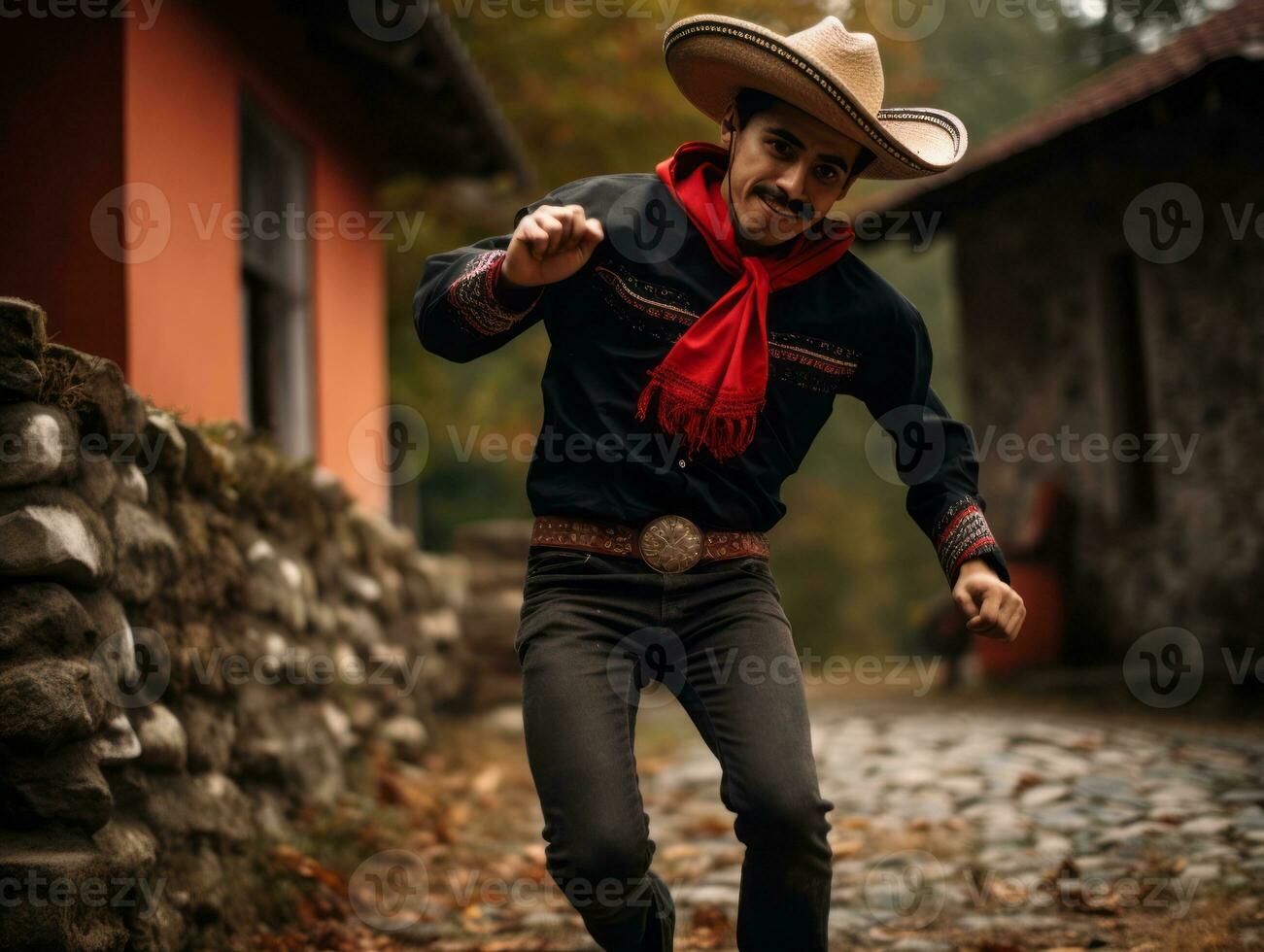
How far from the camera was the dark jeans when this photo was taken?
263cm

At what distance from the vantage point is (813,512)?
2588 centimetres

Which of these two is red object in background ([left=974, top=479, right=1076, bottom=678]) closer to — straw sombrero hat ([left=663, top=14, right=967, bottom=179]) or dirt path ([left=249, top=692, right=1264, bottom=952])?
dirt path ([left=249, top=692, right=1264, bottom=952])

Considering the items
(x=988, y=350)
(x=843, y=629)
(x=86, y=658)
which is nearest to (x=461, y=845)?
(x=86, y=658)

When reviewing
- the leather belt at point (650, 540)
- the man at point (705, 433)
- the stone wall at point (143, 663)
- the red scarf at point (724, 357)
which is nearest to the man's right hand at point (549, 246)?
the man at point (705, 433)

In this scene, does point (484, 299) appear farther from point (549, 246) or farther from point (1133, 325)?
point (1133, 325)

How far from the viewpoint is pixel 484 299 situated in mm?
2781

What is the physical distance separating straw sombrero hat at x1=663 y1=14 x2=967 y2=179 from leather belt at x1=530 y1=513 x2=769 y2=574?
0.95 metres

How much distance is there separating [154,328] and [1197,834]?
431cm

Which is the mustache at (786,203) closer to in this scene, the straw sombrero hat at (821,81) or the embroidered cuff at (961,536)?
the straw sombrero hat at (821,81)

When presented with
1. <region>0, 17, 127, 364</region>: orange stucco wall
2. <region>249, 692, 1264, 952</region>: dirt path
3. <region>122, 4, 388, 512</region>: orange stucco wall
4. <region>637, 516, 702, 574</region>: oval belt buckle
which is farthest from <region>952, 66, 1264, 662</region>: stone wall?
<region>637, 516, 702, 574</region>: oval belt buckle

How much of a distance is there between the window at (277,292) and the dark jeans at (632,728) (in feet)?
14.5

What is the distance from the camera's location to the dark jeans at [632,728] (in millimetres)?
2627

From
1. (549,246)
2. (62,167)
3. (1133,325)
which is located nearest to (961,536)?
(549,246)

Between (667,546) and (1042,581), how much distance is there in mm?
7388
